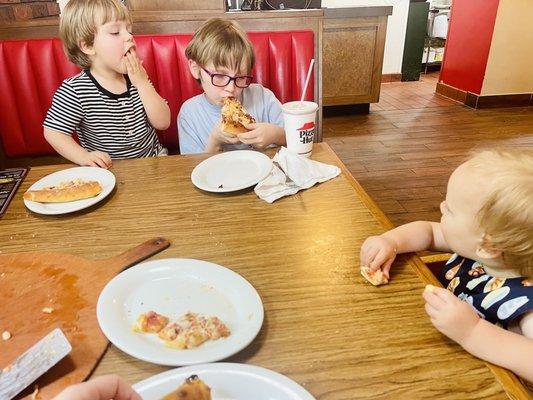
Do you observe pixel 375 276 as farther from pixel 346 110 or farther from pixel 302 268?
pixel 346 110

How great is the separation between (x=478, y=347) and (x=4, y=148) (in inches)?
85.0

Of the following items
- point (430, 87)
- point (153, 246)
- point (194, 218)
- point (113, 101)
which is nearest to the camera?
point (153, 246)

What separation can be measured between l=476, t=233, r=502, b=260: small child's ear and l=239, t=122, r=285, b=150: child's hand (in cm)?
80

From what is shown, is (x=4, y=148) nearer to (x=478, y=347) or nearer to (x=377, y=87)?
(x=478, y=347)

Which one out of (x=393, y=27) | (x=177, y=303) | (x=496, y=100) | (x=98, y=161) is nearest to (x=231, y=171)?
(x=98, y=161)

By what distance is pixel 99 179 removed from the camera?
1.22 meters

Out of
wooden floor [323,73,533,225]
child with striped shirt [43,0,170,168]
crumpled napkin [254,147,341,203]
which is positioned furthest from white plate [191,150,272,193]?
wooden floor [323,73,533,225]

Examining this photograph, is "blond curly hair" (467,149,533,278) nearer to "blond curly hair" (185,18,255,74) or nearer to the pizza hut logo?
the pizza hut logo

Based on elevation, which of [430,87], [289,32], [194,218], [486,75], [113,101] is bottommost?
[430,87]

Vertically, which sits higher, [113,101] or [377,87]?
[113,101]

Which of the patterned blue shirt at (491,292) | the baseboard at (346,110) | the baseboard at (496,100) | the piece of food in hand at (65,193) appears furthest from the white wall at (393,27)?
the patterned blue shirt at (491,292)

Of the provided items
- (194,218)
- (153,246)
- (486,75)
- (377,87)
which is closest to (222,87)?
(194,218)

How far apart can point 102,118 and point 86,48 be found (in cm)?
27

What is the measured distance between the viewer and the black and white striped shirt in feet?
5.25
